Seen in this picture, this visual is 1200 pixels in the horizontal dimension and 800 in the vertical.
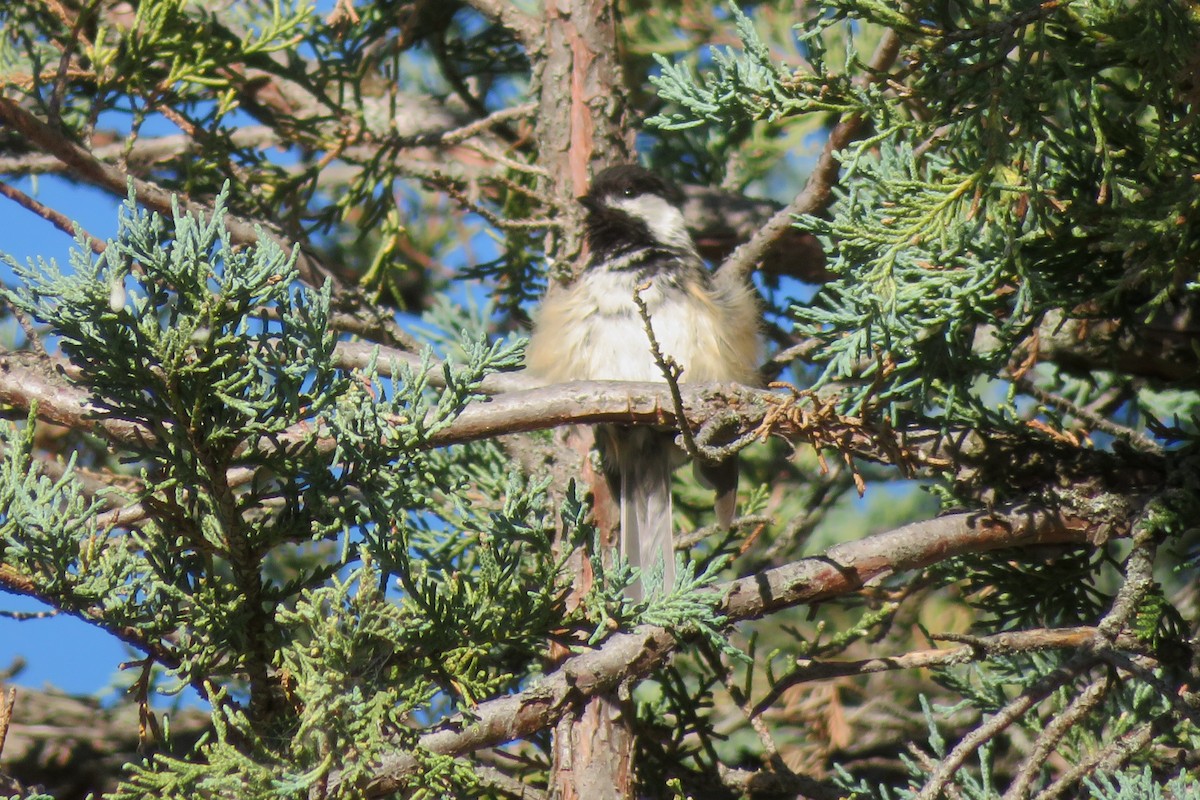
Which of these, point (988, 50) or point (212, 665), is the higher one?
point (988, 50)

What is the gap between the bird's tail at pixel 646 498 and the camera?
3318mm

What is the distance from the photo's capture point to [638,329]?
11.8 ft

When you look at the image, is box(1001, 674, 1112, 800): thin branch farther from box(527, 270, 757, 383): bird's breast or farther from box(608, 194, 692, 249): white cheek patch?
box(608, 194, 692, 249): white cheek patch

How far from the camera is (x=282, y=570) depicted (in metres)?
4.21

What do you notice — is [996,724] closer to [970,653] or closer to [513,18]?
[970,653]

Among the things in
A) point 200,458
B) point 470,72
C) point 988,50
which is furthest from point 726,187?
point 200,458

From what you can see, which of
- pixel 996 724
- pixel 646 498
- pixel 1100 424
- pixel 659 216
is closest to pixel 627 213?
pixel 659 216

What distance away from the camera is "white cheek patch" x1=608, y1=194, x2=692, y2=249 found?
12.3ft

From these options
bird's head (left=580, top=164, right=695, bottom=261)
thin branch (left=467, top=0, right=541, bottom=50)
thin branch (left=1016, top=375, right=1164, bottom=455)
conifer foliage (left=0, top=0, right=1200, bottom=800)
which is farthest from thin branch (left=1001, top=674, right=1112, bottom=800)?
thin branch (left=467, top=0, right=541, bottom=50)

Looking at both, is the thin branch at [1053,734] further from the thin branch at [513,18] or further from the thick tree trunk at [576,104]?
the thin branch at [513,18]

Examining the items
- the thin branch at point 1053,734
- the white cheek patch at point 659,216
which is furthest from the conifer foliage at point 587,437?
the white cheek patch at point 659,216

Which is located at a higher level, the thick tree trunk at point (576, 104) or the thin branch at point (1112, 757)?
the thick tree trunk at point (576, 104)

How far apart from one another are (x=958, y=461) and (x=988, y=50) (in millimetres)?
1005

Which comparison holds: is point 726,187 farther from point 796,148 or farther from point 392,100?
point 392,100
